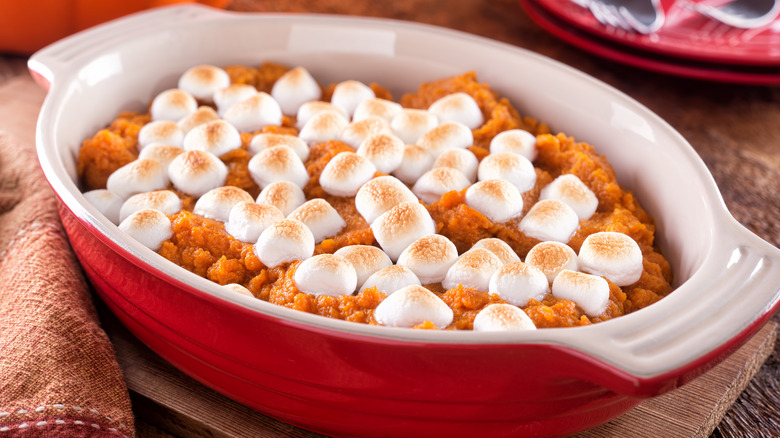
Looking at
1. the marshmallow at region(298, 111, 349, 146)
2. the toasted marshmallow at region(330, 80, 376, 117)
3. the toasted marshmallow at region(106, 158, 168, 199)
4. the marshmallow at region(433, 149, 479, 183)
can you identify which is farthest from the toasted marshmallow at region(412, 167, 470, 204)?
the toasted marshmallow at region(106, 158, 168, 199)

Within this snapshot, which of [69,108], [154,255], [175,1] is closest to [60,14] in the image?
[175,1]

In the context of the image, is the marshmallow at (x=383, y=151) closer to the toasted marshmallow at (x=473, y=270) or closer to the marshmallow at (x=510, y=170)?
the marshmallow at (x=510, y=170)

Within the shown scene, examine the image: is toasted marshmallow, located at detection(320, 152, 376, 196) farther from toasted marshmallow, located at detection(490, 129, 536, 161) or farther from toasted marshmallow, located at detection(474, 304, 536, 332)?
toasted marshmallow, located at detection(474, 304, 536, 332)

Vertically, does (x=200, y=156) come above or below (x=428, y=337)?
below

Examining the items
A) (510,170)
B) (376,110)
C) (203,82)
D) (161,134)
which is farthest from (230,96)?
(510,170)

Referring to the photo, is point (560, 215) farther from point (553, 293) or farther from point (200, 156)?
point (200, 156)
